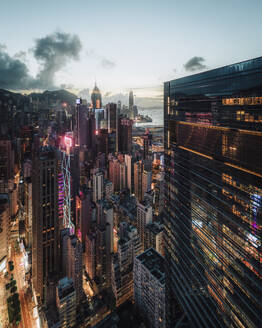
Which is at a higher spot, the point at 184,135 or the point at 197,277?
the point at 184,135

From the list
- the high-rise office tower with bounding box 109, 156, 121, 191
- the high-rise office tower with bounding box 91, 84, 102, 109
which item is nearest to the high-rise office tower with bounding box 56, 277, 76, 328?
the high-rise office tower with bounding box 109, 156, 121, 191

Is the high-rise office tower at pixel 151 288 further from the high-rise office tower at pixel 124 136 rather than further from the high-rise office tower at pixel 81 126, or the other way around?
the high-rise office tower at pixel 124 136

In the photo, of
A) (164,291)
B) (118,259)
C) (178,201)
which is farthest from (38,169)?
(164,291)

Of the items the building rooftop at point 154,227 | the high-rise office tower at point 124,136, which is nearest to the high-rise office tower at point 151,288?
the building rooftop at point 154,227

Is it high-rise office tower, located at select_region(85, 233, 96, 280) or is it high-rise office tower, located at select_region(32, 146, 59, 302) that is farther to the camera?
high-rise office tower, located at select_region(85, 233, 96, 280)

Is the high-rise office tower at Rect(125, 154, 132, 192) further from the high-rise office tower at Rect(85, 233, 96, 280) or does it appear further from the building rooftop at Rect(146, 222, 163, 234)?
the high-rise office tower at Rect(85, 233, 96, 280)

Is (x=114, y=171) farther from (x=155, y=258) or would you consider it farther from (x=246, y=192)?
(x=246, y=192)
